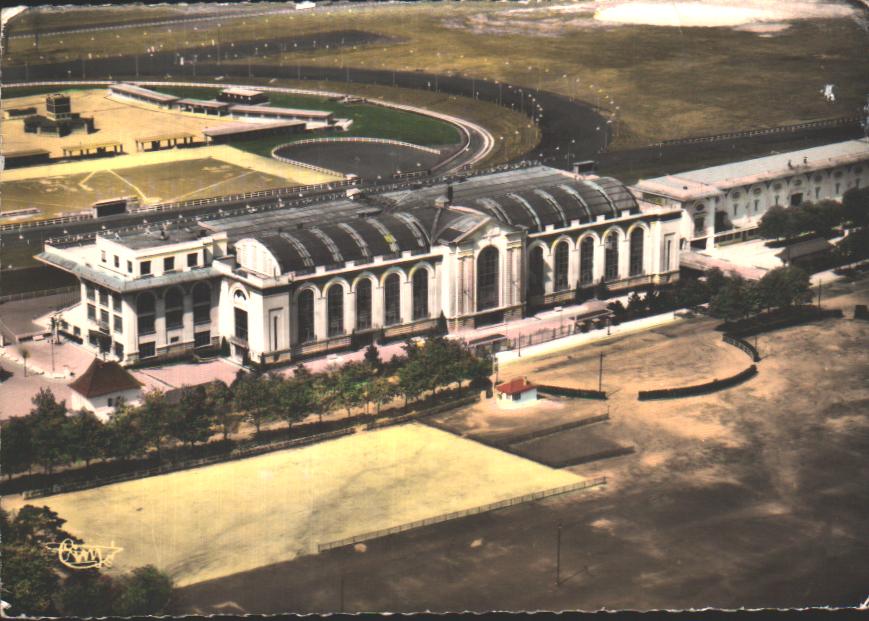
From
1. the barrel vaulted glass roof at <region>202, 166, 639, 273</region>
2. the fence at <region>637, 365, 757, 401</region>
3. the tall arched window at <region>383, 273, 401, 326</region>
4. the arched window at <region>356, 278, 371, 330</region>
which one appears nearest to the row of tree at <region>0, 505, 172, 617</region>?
the barrel vaulted glass roof at <region>202, 166, 639, 273</region>

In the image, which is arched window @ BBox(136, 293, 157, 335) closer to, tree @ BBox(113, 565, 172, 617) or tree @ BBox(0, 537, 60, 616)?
tree @ BBox(0, 537, 60, 616)

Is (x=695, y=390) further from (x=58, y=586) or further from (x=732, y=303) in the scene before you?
(x=58, y=586)

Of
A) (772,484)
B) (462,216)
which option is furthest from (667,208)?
(772,484)

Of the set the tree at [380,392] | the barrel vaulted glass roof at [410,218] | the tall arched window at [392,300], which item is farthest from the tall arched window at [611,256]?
the tree at [380,392]

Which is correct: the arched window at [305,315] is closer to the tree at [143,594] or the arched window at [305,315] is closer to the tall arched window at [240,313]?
the tall arched window at [240,313]

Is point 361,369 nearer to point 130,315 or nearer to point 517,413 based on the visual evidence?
point 517,413
